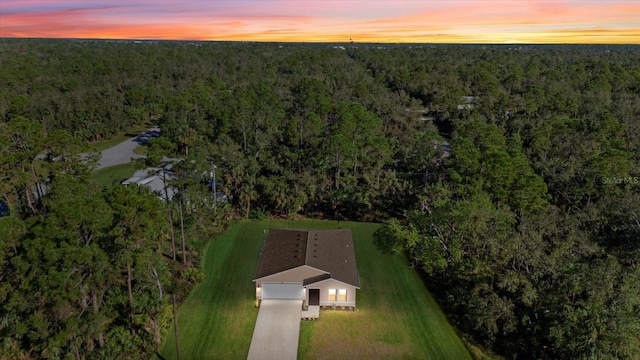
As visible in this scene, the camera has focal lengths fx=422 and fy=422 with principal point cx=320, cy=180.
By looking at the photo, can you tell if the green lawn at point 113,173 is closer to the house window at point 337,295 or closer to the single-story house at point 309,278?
the single-story house at point 309,278

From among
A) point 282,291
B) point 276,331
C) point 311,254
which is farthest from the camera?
point 311,254

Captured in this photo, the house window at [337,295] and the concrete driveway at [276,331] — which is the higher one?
the house window at [337,295]

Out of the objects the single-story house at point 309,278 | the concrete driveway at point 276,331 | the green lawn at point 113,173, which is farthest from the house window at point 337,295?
the green lawn at point 113,173

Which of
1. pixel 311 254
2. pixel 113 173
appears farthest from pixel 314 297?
pixel 113 173

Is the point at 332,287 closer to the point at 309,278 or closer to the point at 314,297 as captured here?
the point at 314,297

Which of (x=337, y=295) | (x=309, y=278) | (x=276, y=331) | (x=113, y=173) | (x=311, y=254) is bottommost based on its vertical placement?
(x=276, y=331)

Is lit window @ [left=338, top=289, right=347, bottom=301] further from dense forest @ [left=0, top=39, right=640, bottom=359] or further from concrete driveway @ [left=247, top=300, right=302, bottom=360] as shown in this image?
dense forest @ [left=0, top=39, right=640, bottom=359]

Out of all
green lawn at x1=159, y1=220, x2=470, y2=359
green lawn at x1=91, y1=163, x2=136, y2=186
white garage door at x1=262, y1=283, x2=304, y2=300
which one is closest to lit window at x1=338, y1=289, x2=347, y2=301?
green lawn at x1=159, y1=220, x2=470, y2=359
